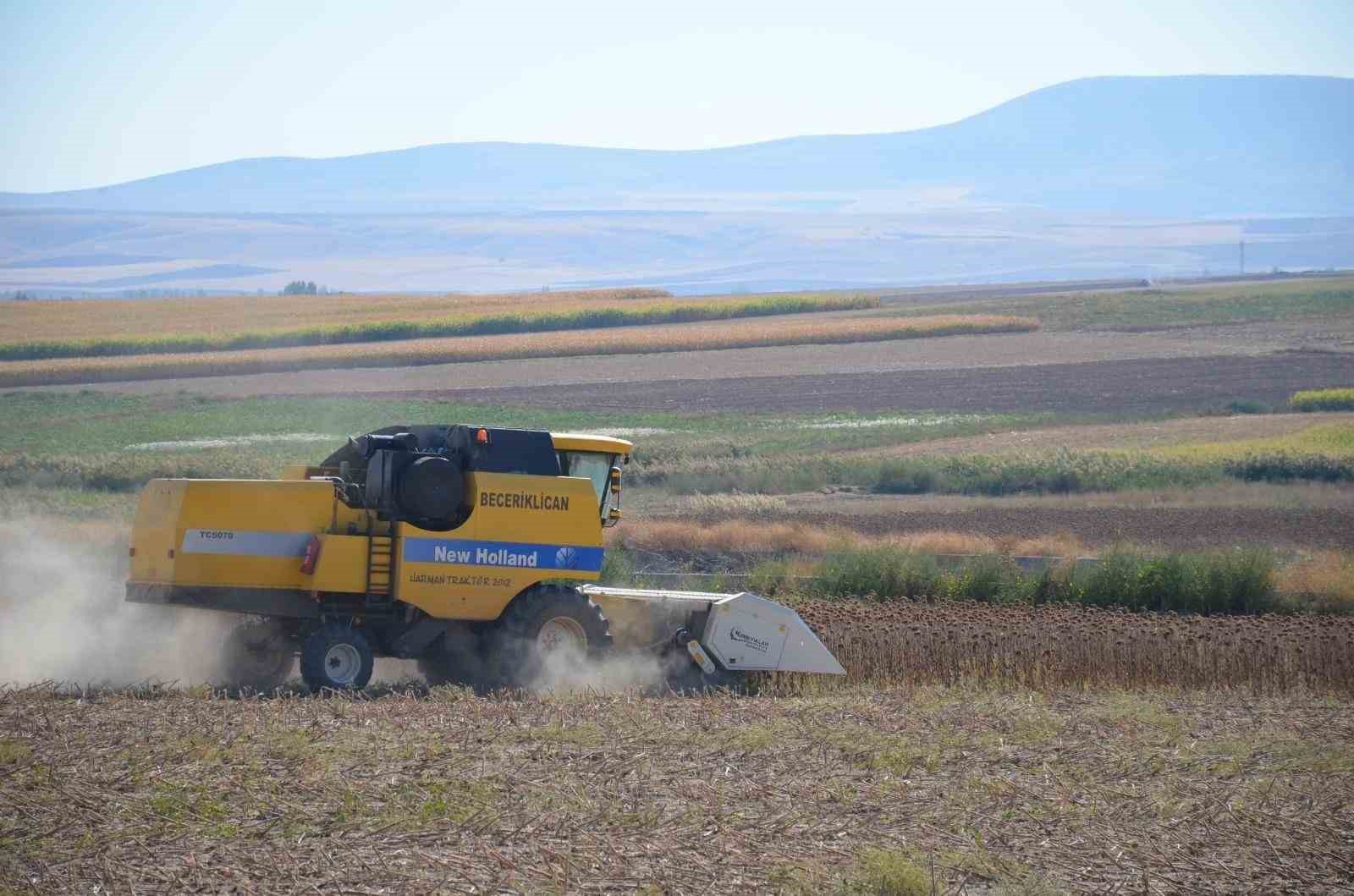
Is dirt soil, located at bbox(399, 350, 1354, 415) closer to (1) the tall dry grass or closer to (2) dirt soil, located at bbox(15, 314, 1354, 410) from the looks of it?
(2) dirt soil, located at bbox(15, 314, 1354, 410)

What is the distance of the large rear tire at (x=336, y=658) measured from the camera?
1471 centimetres

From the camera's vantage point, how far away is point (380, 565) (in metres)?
15.1

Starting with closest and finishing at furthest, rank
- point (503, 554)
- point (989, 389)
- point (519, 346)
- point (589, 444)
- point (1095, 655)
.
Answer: point (503, 554)
point (589, 444)
point (1095, 655)
point (989, 389)
point (519, 346)

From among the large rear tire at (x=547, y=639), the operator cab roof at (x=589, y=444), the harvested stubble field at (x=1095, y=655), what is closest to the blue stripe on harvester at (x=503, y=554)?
the large rear tire at (x=547, y=639)

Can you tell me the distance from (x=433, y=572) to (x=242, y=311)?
78.9m

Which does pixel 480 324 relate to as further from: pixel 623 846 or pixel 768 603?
pixel 623 846

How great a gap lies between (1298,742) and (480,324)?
74086mm

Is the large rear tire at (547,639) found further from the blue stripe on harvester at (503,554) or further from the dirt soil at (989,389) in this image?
the dirt soil at (989,389)

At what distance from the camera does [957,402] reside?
53.2m

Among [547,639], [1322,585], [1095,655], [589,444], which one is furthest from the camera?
[1322,585]

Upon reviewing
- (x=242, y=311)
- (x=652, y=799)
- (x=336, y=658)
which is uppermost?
(x=242, y=311)

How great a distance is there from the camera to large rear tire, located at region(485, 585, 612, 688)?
15.5 metres

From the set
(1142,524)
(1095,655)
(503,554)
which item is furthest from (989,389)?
(503,554)

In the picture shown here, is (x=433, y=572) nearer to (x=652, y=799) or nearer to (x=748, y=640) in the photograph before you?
(x=748, y=640)
